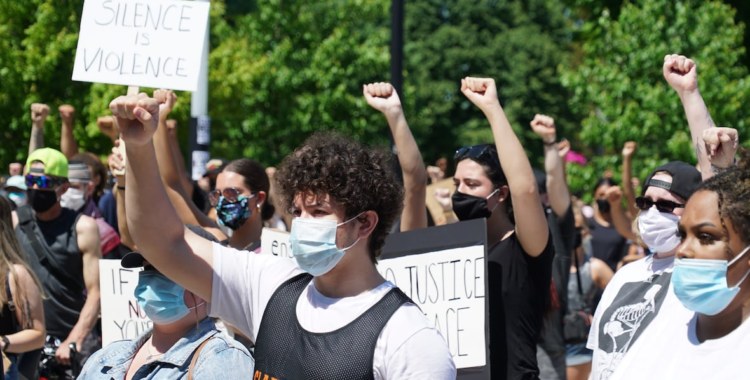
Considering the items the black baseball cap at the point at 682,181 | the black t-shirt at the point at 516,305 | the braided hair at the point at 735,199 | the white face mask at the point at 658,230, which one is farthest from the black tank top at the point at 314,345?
the black baseball cap at the point at 682,181

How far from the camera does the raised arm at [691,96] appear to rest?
395 cm

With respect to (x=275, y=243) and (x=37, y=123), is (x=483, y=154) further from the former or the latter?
(x=37, y=123)

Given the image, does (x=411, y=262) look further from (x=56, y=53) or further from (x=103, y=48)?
(x=56, y=53)

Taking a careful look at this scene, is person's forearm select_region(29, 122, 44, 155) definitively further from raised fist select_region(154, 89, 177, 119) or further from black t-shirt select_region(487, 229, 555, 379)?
black t-shirt select_region(487, 229, 555, 379)

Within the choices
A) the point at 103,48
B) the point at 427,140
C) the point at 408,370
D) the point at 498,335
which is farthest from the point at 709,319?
the point at 427,140

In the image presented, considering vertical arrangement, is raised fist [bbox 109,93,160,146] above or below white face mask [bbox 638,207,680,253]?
above

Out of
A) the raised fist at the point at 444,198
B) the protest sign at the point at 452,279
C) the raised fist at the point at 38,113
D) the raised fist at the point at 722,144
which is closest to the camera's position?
the raised fist at the point at 722,144

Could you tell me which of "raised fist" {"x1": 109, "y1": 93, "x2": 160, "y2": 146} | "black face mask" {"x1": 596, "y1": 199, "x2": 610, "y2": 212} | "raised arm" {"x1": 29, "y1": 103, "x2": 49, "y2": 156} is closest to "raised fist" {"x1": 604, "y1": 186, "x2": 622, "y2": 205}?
"black face mask" {"x1": 596, "y1": 199, "x2": 610, "y2": 212}

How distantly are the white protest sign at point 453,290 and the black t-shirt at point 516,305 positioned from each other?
134 mm

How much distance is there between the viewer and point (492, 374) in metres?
4.02

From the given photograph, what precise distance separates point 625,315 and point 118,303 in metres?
2.58

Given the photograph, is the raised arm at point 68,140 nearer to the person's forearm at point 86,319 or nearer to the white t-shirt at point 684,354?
the person's forearm at point 86,319

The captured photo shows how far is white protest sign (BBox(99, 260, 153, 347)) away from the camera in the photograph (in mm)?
4809

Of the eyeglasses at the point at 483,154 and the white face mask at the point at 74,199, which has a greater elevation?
the eyeglasses at the point at 483,154
